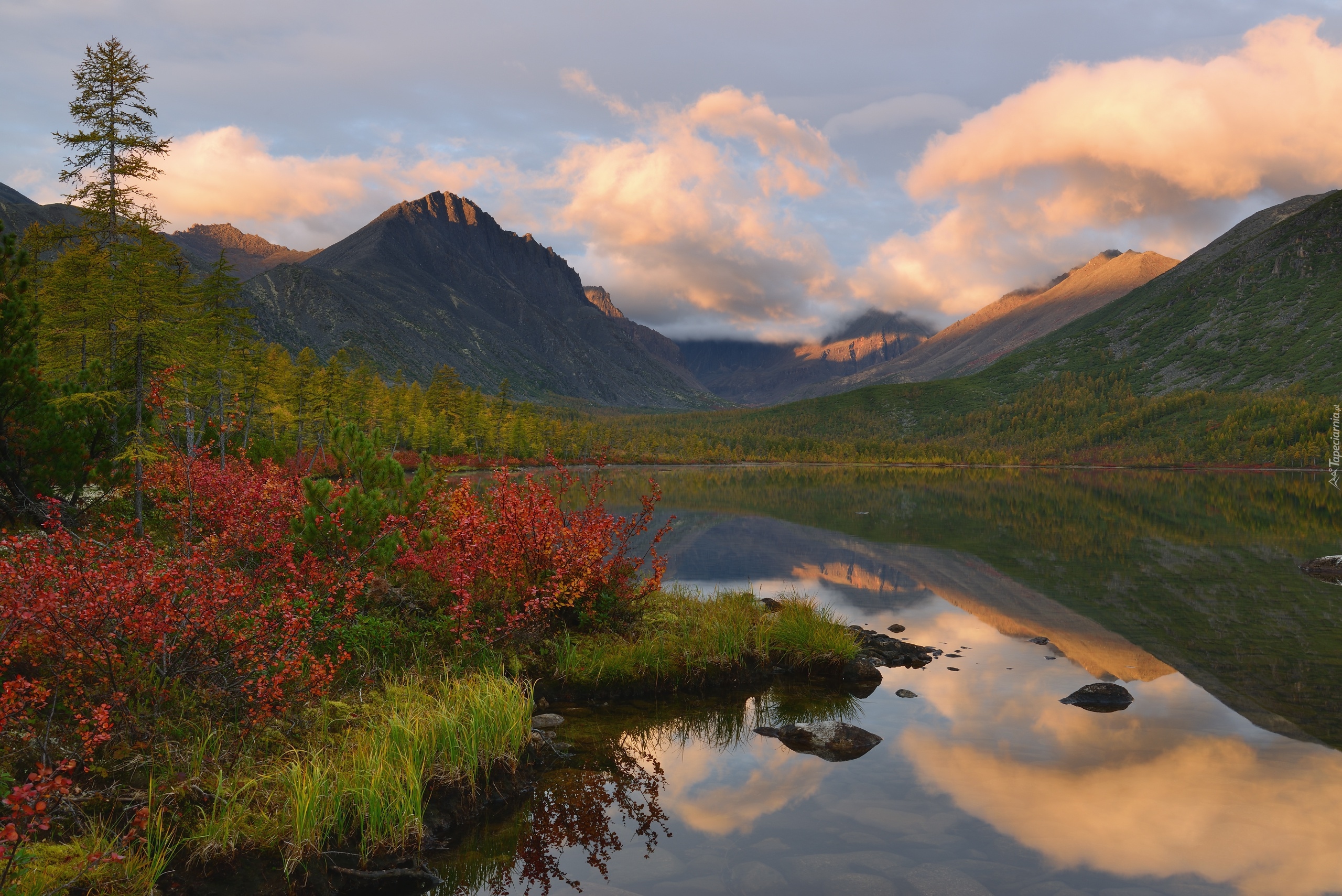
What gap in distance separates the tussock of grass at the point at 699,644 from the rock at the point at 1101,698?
502 centimetres

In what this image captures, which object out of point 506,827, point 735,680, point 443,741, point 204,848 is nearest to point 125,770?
point 204,848

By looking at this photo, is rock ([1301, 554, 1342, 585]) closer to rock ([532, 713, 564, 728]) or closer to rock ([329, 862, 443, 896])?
rock ([532, 713, 564, 728])

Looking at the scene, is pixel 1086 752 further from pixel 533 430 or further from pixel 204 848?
pixel 533 430

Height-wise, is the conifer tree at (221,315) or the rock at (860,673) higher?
the conifer tree at (221,315)

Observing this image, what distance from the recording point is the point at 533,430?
142 m

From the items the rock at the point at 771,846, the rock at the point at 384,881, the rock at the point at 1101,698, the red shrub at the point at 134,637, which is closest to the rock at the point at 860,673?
the rock at the point at 1101,698

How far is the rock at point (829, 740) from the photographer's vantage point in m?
12.9

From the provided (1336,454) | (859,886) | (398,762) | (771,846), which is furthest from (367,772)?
(1336,454)

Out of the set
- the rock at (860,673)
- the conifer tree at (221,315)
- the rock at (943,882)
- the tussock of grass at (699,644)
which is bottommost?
the rock at (860,673)

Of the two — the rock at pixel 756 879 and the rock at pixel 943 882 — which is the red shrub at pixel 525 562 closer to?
the rock at pixel 756 879

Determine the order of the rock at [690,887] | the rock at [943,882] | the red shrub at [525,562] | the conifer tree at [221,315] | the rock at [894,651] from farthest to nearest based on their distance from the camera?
the conifer tree at [221,315]
the rock at [894,651]
the red shrub at [525,562]
the rock at [690,887]
the rock at [943,882]

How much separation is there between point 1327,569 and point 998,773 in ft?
99.4

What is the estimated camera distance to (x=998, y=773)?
12.2m

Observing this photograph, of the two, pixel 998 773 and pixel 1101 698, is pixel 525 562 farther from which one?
pixel 1101 698
